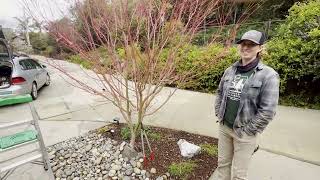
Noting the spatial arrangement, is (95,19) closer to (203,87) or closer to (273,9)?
(203,87)

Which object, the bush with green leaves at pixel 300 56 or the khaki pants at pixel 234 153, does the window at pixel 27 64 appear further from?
the khaki pants at pixel 234 153

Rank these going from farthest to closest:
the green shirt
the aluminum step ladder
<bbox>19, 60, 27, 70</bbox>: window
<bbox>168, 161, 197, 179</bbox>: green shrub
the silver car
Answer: <bbox>19, 60, 27, 70</bbox>: window < the silver car < <bbox>168, 161, 197, 179</bbox>: green shrub < the aluminum step ladder < the green shirt

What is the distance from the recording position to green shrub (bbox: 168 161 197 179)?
12.9ft

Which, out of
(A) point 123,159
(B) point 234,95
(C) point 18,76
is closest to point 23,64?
(C) point 18,76

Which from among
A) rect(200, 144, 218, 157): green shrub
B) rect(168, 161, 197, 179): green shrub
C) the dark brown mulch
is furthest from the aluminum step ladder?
rect(200, 144, 218, 157): green shrub

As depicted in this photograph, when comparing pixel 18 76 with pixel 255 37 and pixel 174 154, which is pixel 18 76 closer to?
pixel 174 154

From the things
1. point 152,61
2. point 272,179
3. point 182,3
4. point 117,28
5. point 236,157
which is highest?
point 182,3

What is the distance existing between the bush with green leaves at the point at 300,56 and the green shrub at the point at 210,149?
3164mm

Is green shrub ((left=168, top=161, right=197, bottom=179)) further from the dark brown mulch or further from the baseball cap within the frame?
the baseball cap

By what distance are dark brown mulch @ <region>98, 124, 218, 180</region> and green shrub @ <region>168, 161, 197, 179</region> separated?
0.06 meters

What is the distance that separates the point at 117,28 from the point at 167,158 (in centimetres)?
204

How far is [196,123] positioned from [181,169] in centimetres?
198

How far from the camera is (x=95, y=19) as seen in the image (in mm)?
4012

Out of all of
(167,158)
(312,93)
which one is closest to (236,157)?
(167,158)
